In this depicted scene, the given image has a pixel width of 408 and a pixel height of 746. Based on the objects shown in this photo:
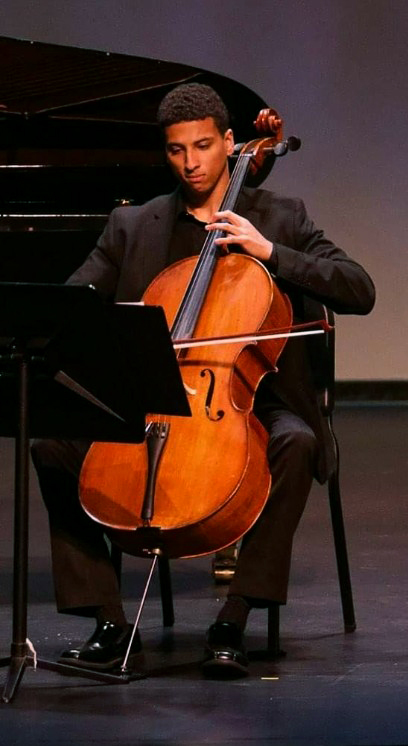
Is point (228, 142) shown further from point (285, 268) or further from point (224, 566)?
point (224, 566)

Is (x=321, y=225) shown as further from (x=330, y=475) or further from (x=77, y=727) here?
(x=77, y=727)

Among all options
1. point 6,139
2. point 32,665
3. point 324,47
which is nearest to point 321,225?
point 324,47

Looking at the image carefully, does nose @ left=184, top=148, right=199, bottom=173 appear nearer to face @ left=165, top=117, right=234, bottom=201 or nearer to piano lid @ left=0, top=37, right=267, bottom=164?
face @ left=165, top=117, right=234, bottom=201

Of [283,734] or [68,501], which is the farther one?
[68,501]

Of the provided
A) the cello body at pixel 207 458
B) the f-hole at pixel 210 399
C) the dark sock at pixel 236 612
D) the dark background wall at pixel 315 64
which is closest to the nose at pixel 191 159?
the cello body at pixel 207 458

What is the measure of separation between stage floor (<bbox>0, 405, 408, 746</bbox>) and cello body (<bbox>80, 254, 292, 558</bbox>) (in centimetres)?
25

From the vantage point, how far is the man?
2.56m

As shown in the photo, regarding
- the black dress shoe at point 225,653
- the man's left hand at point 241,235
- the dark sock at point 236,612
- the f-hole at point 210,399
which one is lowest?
the black dress shoe at point 225,653

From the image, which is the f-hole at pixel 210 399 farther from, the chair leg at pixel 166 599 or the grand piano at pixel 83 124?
the grand piano at pixel 83 124

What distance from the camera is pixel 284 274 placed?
2.69 m

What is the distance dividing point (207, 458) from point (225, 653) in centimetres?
34

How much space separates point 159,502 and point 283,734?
1.55ft

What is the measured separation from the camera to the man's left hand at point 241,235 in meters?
2.63

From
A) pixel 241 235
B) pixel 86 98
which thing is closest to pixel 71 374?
pixel 241 235
